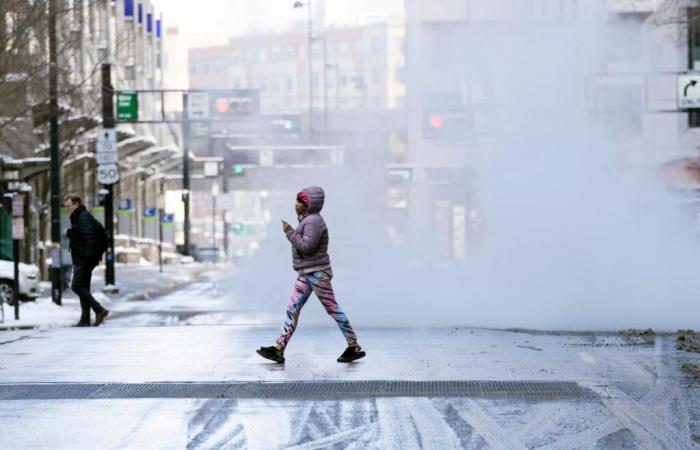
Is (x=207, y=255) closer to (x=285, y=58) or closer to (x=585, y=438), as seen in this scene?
(x=285, y=58)

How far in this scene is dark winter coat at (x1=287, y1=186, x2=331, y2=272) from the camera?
1218 cm

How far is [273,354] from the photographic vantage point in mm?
12344

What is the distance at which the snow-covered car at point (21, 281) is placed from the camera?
1034 inches

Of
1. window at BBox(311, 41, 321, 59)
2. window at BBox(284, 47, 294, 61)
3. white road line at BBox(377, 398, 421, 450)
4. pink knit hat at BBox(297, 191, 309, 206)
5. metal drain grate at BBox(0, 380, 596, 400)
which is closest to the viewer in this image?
white road line at BBox(377, 398, 421, 450)

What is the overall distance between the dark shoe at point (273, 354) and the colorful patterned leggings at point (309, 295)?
7cm

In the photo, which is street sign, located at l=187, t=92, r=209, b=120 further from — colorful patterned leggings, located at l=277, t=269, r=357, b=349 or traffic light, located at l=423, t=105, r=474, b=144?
colorful patterned leggings, located at l=277, t=269, r=357, b=349

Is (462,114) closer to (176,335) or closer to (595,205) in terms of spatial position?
(595,205)

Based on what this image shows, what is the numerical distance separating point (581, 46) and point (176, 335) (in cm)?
889

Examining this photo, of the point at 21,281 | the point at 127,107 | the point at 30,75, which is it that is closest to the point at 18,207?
the point at 21,281

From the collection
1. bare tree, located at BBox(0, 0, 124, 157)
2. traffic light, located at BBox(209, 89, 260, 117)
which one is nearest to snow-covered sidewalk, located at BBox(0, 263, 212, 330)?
bare tree, located at BBox(0, 0, 124, 157)

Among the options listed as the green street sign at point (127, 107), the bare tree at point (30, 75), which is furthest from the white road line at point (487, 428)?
the green street sign at point (127, 107)

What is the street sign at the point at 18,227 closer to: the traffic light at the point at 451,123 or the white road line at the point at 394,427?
the traffic light at the point at 451,123

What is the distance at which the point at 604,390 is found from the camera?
404 inches

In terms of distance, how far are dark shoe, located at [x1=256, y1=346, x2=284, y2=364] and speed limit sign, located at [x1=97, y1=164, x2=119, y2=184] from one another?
766 inches
